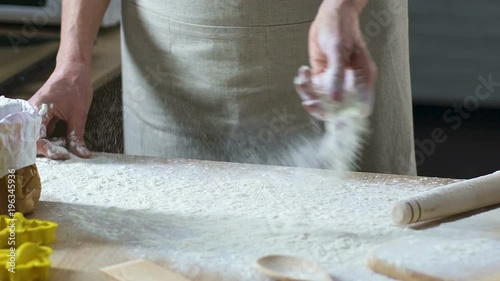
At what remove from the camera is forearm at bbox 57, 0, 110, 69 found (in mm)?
1349

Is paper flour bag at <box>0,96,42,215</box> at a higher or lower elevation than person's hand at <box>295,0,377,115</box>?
lower

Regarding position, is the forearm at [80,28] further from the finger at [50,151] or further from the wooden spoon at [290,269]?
the wooden spoon at [290,269]

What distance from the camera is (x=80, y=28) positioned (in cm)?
138

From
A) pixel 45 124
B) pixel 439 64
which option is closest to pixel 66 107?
pixel 45 124

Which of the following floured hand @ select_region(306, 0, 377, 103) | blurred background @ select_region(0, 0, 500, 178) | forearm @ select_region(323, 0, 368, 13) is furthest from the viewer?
blurred background @ select_region(0, 0, 500, 178)

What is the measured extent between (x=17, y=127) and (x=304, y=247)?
35 centimetres

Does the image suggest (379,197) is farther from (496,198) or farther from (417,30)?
(417,30)

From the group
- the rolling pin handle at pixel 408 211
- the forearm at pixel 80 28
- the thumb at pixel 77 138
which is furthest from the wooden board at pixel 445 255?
the forearm at pixel 80 28

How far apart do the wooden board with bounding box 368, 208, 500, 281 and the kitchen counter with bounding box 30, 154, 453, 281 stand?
0.02m

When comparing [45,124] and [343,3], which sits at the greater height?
[343,3]

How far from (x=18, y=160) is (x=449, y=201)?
50 cm

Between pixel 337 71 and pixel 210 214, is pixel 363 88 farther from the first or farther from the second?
pixel 210 214

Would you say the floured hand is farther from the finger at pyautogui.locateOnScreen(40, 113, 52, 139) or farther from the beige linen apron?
the finger at pyautogui.locateOnScreen(40, 113, 52, 139)

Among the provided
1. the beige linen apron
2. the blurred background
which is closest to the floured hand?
the beige linen apron
